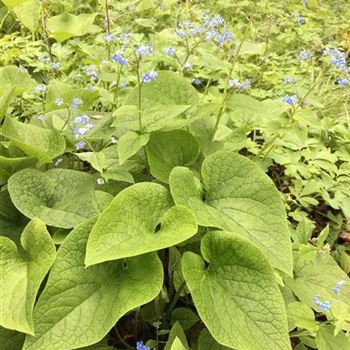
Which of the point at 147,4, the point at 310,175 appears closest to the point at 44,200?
the point at 310,175

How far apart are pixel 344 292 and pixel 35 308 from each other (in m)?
0.94

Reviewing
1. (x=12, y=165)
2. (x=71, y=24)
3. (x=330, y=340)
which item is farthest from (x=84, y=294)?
(x=71, y=24)

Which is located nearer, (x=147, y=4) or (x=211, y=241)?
(x=211, y=241)

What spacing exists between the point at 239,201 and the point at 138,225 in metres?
0.30

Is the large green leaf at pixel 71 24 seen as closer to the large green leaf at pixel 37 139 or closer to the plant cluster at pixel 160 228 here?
the plant cluster at pixel 160 228

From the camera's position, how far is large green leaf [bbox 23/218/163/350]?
3.71ft

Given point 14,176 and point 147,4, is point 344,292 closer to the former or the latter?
point 14,176

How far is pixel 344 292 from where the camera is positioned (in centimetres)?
154

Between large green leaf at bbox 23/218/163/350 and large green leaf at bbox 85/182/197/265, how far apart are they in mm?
61

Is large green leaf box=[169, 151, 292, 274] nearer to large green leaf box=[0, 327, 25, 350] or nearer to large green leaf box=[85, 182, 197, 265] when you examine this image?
large green leaf box=[85, 182, 197, 265]

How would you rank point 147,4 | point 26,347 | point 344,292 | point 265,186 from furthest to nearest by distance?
point 147,4 → point 344,292 → point 265,186 → point 26,347

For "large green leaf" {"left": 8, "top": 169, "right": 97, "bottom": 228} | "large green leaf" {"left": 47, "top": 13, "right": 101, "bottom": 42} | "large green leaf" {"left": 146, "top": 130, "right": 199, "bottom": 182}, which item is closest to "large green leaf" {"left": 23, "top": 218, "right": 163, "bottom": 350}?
"large green leaf" {"left": 8, "top": 169, "right": 97, "bottom": 228}

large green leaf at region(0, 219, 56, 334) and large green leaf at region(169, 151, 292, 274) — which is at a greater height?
large green leaf at region(169, 151, 292, 274)

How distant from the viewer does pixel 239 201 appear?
1.39 meters
